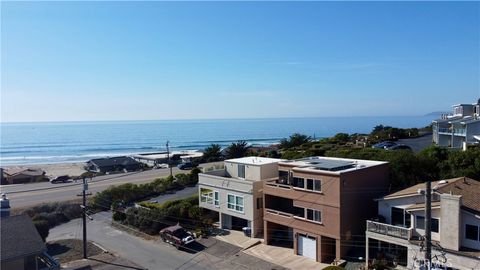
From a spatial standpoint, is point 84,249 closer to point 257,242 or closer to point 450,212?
point 257,242

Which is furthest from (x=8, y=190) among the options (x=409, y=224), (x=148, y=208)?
(x=409, y=224)

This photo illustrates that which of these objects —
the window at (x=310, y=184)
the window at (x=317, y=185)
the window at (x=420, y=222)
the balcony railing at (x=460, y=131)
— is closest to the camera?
the window at (x=420, y=222)

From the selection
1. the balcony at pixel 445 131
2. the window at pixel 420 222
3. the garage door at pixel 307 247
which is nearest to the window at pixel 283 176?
the garage door at pixel 307 247

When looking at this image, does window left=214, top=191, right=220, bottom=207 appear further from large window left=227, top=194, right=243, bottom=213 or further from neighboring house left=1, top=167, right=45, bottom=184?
neighboring house left=1, top=167, right=45, bottom=184

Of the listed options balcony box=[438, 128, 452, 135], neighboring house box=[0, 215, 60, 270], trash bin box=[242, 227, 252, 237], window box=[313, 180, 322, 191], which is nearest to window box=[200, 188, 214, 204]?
trash bin box=[242, 227, 252, 237]

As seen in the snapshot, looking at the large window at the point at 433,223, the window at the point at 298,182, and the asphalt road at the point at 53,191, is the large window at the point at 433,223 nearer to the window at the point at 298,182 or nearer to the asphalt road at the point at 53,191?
the window at the point at 298,182

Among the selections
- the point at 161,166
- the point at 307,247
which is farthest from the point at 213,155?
the point at 307,247

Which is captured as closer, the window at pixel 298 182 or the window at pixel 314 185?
the window at pixel 314 185

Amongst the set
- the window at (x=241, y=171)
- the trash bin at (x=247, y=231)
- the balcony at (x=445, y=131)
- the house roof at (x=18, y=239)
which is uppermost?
the balcony at (x=445, y=131)

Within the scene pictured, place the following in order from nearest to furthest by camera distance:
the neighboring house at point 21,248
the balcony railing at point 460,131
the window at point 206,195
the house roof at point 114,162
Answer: the neighboring house at point 21,248
the window at point 206,195
the balcony railing at point 460,131
the house roof at point 114,162
